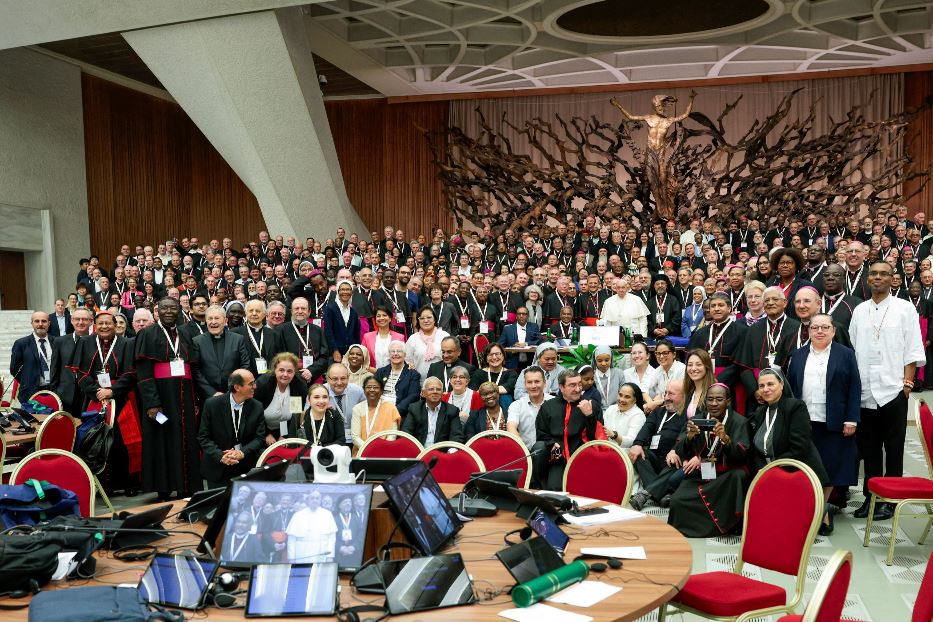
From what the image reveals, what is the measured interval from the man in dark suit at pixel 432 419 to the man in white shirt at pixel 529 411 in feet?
1.41

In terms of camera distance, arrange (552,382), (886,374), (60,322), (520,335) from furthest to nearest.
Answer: (60,322), (520,335), (552,382), (886,374)

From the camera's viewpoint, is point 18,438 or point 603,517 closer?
point 603,517

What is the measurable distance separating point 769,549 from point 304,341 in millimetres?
5042

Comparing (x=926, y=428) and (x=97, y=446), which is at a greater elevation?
(x=926, y=428)

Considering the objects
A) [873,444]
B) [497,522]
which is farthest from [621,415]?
[497,522]

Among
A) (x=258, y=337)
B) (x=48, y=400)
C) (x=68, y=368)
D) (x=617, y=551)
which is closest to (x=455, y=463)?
(x=617, y=551)

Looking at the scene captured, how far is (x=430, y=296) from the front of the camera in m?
10.8

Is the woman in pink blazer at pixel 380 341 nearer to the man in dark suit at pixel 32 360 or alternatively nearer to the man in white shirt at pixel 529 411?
the man in white shirt at pixel 529 411

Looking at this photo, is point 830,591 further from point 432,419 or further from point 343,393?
point 343,393

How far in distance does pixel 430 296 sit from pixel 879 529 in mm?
6440

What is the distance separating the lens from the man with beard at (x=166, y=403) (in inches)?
259

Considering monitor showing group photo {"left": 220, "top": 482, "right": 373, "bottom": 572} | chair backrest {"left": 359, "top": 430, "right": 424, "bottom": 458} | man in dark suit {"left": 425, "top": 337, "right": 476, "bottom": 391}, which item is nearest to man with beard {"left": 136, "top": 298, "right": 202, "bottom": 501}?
man in dark suit {"left": 425, "top": 337, "right": 476, "bottom": 391}

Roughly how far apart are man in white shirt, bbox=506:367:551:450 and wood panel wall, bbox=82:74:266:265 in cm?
1803

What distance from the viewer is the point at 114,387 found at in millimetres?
6719
